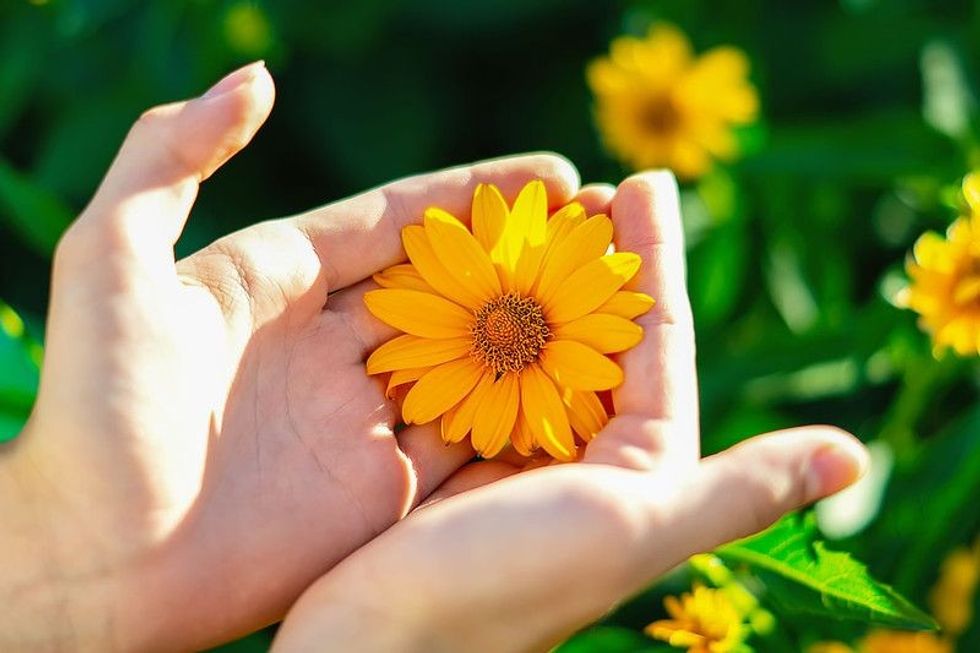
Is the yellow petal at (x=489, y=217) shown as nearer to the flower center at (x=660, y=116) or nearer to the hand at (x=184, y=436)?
the hand at (x=184, y=436)

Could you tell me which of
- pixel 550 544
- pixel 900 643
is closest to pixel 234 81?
pixel 550 544

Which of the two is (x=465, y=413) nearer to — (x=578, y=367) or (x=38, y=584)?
(x=578, y=367)

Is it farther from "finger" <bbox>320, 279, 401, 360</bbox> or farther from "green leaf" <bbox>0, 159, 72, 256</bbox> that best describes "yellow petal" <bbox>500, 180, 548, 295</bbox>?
"green leaf" <bbox>0, 159, 72, 256</bbox>

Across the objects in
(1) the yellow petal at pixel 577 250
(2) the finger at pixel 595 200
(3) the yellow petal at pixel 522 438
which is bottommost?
(3) the yellow petal at pixel 522 438

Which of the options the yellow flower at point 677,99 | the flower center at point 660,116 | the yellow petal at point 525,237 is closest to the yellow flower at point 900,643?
the yellow petal at point 525,237

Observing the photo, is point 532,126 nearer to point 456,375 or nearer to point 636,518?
point 456,375
